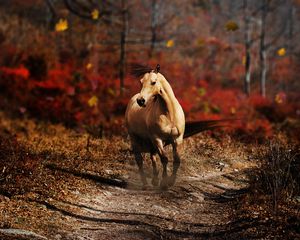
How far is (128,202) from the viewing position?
9.03 m

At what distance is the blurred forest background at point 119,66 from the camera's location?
72.7ft

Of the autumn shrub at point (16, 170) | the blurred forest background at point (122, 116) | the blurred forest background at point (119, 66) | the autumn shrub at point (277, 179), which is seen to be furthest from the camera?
the blurred forest background at point (119, 66)

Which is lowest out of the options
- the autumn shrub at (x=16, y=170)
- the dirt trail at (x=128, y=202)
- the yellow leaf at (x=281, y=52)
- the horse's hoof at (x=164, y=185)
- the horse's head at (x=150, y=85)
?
the dirt trail at (x=128, y=202)

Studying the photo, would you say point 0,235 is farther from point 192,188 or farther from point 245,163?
point 245,163

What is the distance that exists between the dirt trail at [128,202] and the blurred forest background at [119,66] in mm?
3492

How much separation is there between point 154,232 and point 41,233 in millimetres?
1668

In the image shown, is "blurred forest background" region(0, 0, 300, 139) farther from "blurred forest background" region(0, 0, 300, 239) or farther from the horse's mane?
the horse's mane

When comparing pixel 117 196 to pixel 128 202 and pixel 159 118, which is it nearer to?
pixel 128 202

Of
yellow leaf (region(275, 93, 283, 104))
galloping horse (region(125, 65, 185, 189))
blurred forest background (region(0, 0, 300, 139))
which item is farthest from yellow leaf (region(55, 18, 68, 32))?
galloping horse (region(125, 65, 185, 189))

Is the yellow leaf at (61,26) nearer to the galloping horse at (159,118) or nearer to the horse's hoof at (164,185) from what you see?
the galloping horse at (159,118)

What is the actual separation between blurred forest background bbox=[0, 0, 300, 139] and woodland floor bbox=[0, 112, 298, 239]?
10.00 feet

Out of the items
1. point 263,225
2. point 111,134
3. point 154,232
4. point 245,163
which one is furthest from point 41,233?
point 111,134

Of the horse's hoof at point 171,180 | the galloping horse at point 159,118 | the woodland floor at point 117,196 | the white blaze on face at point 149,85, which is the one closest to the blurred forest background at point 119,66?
the woodland floor at point 117,196

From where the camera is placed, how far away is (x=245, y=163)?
11.4 meters
